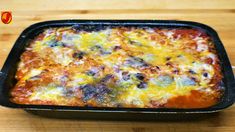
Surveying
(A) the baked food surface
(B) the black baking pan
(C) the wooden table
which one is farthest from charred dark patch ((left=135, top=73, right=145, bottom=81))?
(C) the wooden table

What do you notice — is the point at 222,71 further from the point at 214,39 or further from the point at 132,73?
the point at 132,73

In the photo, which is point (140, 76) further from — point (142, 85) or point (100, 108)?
point (100, 108)

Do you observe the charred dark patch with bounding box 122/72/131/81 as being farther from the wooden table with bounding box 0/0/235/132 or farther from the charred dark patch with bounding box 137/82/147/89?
the wooden table with bounding box 0/0/235/132

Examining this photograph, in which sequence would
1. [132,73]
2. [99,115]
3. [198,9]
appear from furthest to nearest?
[198,9] < [132,73] < [99,115]

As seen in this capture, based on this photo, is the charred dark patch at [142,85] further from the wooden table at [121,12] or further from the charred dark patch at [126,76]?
the wooden table at [121,12]

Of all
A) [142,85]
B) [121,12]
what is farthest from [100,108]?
[121,12]

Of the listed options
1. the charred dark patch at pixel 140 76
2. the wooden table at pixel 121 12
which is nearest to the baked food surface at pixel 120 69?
the charred dark patch at pixel 140 76

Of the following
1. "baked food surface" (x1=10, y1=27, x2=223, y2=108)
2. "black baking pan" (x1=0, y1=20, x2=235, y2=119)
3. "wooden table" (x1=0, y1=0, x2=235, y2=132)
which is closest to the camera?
"black baking pan" (x1=0, y1=20, x2=235, y2=119)

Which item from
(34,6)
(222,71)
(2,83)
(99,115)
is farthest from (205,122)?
(34,6)
